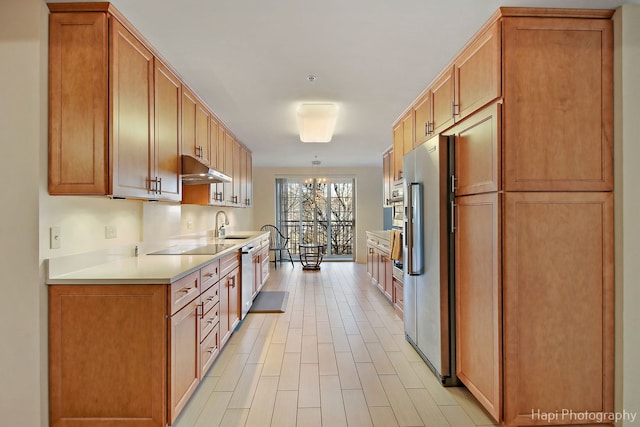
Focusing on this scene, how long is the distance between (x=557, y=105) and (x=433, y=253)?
121cm

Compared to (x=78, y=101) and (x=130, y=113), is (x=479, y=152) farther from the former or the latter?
(x=78, y=101)

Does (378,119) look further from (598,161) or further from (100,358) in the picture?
(100,358)

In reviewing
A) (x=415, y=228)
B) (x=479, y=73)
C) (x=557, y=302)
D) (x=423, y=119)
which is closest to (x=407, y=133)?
(x=423, y=119)

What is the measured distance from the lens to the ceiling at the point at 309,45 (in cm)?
188

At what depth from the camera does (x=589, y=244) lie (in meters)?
1.90

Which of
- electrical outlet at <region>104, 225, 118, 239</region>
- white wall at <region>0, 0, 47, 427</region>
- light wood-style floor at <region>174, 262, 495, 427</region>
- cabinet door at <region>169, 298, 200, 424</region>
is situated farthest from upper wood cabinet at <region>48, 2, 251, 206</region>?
light wood-style floor at <region>174, 262, 495, 427</region>

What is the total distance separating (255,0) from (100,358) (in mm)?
2123

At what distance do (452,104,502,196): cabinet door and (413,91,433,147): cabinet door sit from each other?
53 centimetres

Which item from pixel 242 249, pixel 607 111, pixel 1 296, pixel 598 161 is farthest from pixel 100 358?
pixel 607 111

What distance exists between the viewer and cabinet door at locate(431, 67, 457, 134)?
100 inches

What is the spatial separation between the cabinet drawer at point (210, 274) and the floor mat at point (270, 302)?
1.58 metres

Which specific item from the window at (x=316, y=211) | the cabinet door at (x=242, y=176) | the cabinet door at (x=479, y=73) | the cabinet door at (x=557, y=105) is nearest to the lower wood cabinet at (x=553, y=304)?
the cabinet door at (x=557, y=105)

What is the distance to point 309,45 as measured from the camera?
229 centimetres
